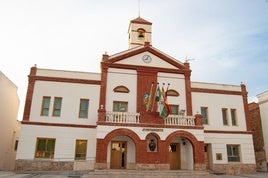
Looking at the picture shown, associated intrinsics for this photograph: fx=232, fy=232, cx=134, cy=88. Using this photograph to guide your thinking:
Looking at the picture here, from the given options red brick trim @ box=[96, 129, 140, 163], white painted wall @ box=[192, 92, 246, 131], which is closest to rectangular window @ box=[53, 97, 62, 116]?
red brick trim @ box=[96, 129, 140, 163]

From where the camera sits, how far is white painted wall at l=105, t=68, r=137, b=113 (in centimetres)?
1912

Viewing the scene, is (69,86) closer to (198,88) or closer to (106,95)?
(106,95)

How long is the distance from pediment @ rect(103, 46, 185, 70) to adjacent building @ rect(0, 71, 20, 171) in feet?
32.8

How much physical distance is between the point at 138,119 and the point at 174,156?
15.3ft

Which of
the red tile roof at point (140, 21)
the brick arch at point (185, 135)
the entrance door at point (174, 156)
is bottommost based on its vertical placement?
the entrance door at point (174, 156)

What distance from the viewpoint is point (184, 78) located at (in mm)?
20969

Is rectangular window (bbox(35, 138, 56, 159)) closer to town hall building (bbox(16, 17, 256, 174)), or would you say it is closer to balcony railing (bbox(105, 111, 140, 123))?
town hall building (bbox(16, 17, 256, 174))

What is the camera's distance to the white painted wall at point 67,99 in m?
18.3

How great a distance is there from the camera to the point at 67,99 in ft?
61.8

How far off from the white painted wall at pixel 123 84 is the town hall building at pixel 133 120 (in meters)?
0.08

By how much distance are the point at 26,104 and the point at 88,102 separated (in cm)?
478

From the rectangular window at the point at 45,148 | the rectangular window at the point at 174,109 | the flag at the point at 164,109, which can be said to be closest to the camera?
the flag at the point at 164,109

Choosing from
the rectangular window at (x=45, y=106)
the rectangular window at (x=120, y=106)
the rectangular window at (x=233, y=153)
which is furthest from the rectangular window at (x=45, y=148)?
the rectangular window at (x=233, y=153)

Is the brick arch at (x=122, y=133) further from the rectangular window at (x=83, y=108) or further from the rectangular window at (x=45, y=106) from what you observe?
the rectangular window at (x=45, y=106)
